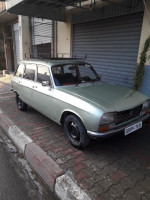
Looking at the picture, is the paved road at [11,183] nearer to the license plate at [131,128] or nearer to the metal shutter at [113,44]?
the license plate at [131,128]

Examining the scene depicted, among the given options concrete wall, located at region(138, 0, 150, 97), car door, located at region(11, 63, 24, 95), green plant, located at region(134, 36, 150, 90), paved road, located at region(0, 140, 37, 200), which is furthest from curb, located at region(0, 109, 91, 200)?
concrete wall, located at region(138, 0, 150, 97)

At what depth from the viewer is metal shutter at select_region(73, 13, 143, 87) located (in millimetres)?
5090

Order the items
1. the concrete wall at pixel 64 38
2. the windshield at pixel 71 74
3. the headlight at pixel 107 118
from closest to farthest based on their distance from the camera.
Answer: the headlight at pixel 107 118
the windshield at pixel 71 74
the concrete wall at pixel 64 38

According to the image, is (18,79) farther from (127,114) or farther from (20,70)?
(127,114)

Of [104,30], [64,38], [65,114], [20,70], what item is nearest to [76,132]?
[65,114]

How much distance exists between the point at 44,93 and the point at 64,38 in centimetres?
507

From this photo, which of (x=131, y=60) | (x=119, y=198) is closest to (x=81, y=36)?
(x=131, y=60)

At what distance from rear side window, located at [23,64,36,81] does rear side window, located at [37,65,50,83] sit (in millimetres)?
265

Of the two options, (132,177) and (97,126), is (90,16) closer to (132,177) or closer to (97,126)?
(97,126)

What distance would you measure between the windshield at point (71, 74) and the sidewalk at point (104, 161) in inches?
49.0

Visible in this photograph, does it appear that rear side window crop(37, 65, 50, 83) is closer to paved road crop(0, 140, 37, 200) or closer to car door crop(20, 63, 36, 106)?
car door crop(20, 63, 36, 106)

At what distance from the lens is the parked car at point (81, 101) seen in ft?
8.37

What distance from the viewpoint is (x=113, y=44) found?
569 cm

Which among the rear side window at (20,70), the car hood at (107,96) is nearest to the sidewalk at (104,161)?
the car hood at (107,96)
